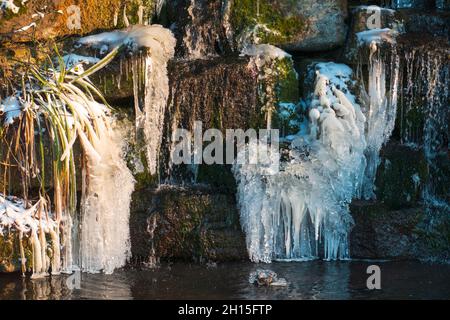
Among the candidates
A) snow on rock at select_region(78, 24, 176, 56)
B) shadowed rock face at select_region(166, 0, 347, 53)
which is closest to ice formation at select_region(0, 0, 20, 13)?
snow on rock at select_region(78, 24, 176, 56)

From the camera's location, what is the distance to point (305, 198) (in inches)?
277

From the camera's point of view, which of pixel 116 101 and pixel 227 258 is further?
pixel 116 101

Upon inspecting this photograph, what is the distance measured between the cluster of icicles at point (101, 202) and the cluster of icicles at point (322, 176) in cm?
118

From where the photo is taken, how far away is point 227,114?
784cm

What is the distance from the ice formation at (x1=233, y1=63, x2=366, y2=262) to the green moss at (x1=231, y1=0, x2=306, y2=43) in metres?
1.48

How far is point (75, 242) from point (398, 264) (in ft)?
10.1

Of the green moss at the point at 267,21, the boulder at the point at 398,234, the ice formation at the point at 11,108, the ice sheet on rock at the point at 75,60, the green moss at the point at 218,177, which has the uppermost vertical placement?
the green moss at the point at 267,21

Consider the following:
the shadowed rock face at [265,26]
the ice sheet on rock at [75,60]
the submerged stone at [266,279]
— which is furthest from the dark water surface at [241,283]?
the shadowed rock face at [265,26]

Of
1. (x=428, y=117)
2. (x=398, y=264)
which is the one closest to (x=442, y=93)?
(x=428, y=117)

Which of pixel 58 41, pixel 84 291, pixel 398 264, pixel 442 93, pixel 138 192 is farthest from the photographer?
pixel 58 41

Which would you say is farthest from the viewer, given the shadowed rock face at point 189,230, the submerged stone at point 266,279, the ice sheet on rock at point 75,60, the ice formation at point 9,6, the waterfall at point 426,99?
the ice formation at point 9,6

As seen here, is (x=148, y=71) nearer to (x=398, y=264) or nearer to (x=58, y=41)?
(x=58, y=41)

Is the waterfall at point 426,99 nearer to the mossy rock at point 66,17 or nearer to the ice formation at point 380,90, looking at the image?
the ice formation at point 380,90

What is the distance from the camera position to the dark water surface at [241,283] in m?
5.63
